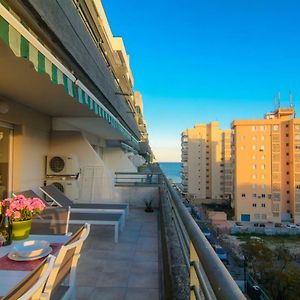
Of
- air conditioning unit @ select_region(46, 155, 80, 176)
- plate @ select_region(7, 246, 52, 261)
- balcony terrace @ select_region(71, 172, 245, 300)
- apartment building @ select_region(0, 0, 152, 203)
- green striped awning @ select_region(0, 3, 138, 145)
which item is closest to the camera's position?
balcony terrace @ select_region(71, 172, 245, 300)

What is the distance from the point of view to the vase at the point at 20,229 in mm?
2781

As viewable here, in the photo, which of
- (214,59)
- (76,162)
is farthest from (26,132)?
(214,59)

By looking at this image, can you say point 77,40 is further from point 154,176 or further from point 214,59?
point 214,59

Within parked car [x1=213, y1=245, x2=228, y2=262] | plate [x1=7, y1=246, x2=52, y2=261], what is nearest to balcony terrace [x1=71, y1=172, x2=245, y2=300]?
parked car [x1=213, y1=245, x2=228, y2=262]

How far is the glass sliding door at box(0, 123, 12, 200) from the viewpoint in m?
6.39

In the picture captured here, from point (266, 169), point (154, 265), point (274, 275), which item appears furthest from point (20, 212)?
point (266, 169)

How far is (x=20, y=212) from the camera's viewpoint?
9.05 ft

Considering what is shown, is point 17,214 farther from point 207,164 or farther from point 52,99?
point 207,164

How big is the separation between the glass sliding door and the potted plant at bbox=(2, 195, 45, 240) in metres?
4.09

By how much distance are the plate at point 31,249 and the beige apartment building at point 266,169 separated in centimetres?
5462

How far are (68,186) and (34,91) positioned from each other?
408cm

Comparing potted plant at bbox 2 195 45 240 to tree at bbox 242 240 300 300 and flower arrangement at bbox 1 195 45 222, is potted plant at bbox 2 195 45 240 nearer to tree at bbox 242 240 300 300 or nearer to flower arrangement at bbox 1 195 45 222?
flower arrangement at bbox 1 195 45 222

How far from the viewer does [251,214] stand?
173 feet

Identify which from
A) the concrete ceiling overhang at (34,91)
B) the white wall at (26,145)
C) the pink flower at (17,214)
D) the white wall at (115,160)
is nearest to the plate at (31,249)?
the pink flower at (17,214)
